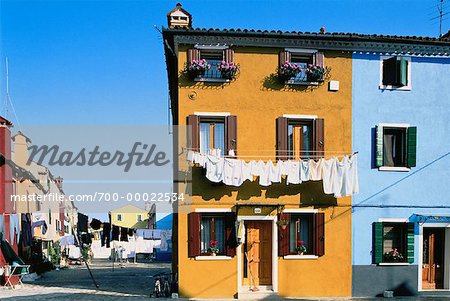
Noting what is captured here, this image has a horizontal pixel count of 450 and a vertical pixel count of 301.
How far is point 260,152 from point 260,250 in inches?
133

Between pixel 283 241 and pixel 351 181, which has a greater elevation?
pixel 351 181

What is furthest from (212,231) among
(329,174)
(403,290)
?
(403,290)

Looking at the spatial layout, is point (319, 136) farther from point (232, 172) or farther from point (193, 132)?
point (193, 132)

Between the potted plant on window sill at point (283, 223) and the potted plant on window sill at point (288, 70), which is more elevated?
the potted plant on window sill at point (288, 70)

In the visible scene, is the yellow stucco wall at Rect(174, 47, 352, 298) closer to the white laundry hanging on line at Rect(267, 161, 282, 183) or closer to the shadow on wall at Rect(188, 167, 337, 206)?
the shadow on wall at Rect(188, 167, 337, 206)

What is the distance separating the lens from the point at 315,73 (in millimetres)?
15297

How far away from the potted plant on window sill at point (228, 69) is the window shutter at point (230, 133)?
1.35 meters

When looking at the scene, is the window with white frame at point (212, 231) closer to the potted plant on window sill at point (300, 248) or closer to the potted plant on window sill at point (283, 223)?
the potted plant on window sill at point (283, 223)

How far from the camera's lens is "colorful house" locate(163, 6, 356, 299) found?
14891mm

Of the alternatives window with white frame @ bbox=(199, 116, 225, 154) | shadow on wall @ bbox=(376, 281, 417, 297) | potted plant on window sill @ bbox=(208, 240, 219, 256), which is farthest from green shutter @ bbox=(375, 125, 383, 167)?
potted plant on window sill @ bbox=(208, 240, 219, 256)

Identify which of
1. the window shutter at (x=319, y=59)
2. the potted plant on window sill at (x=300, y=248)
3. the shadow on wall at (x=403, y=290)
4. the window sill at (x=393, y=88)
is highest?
the window shutter at (x=319, y=59)

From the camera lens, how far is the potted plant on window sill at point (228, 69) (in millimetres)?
14852

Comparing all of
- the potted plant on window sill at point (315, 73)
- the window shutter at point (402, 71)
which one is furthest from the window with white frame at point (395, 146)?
the potted plant on window sill at point (315, 73)

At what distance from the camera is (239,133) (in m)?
15.2
